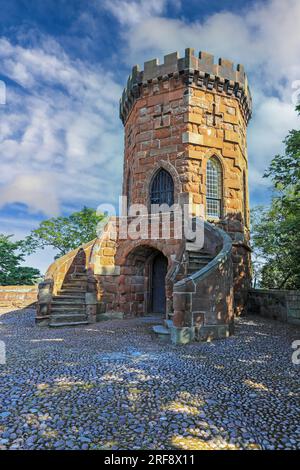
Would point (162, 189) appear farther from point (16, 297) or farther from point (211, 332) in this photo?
point (16, 297)

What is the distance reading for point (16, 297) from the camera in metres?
13.8

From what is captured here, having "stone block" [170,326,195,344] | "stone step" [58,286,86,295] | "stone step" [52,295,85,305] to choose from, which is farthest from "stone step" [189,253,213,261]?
"stone step" [58,286,86,295]

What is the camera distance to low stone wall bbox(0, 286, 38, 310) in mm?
13727

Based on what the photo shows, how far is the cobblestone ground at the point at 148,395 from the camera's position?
281 centimetres

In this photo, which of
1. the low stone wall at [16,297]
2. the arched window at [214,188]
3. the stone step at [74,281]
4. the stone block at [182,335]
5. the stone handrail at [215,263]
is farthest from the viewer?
the low stone wall at [16,297]

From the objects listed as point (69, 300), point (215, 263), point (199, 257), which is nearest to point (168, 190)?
point (199, 257)

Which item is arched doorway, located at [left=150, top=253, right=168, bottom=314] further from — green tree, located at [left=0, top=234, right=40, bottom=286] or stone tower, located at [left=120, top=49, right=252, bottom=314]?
green tree, located at [left=0, top=234, right=40, bottom=286]

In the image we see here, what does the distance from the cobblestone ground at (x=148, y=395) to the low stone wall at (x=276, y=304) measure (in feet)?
11.6

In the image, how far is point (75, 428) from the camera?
9.66ft

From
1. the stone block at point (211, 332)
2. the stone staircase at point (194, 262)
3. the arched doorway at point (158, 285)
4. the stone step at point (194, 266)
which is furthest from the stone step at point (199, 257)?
the arched doorway at point (158, 285)

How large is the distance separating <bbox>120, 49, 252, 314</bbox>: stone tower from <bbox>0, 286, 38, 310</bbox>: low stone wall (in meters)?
6.89

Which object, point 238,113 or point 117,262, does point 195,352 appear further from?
point 238,113

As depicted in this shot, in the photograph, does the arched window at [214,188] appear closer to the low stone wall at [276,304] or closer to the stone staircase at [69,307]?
the low stone wall at [276,304]

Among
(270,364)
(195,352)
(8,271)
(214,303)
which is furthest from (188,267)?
(8,271)
